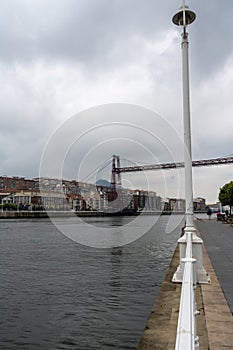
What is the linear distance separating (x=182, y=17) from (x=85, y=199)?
81329 millimetres

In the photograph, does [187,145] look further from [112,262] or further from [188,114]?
[112,262]

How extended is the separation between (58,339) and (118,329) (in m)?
0.93

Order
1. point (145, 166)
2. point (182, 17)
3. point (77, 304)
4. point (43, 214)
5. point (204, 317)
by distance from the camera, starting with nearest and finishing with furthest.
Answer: point (204, 317) < point (182, 17) < point (77, 304) < point (145, 166) < point (43, 214)

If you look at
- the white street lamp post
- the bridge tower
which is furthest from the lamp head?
the bridge tower

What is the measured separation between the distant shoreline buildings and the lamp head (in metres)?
64.0

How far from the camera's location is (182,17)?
6.50m

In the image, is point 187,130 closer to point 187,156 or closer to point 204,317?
point 187,156

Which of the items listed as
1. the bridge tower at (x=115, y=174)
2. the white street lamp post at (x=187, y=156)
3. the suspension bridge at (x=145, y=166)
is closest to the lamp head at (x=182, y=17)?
the white street lamp post at (x=187, y=156)

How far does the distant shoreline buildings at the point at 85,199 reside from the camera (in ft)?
271

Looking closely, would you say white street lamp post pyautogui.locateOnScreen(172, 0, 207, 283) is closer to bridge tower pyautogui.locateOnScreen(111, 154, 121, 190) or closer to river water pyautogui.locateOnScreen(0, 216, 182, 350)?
river water pyautogui.locateOnScreen(0, 216, 182, 350)

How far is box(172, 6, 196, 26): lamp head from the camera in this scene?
6355mm

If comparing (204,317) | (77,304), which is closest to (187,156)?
(204,317)

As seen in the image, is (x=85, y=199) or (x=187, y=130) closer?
(x=187, y=130)

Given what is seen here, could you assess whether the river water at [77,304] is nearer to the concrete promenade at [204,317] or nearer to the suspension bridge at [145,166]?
the concrete promenade at [204,317]
